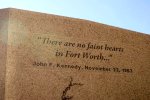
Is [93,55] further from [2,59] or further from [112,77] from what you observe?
[2,59]

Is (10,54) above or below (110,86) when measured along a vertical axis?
above

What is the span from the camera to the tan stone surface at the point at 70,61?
6.06 m

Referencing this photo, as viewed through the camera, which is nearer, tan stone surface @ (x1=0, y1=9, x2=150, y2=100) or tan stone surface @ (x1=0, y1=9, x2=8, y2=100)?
tan stone surface @ (x1=0, y1=9, x2=8, y2=100)

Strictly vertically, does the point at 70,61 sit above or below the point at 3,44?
below

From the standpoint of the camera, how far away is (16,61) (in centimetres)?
600

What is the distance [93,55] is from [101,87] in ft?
2.51

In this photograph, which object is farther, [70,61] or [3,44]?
[70,61]

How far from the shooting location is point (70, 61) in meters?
6.55

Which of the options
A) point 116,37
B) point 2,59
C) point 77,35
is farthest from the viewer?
point 116,37

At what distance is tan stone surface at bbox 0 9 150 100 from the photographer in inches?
239

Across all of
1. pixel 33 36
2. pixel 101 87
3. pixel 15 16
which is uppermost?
pixel 15 16

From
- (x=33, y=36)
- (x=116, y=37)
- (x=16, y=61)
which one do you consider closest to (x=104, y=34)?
(x=116, y=37)

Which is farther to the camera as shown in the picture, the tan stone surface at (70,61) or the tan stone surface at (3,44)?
the tan stone surface at (70,61)

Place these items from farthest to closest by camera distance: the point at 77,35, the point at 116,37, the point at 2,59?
the point at 116,37, the point at 77,35, the point at 2,59
